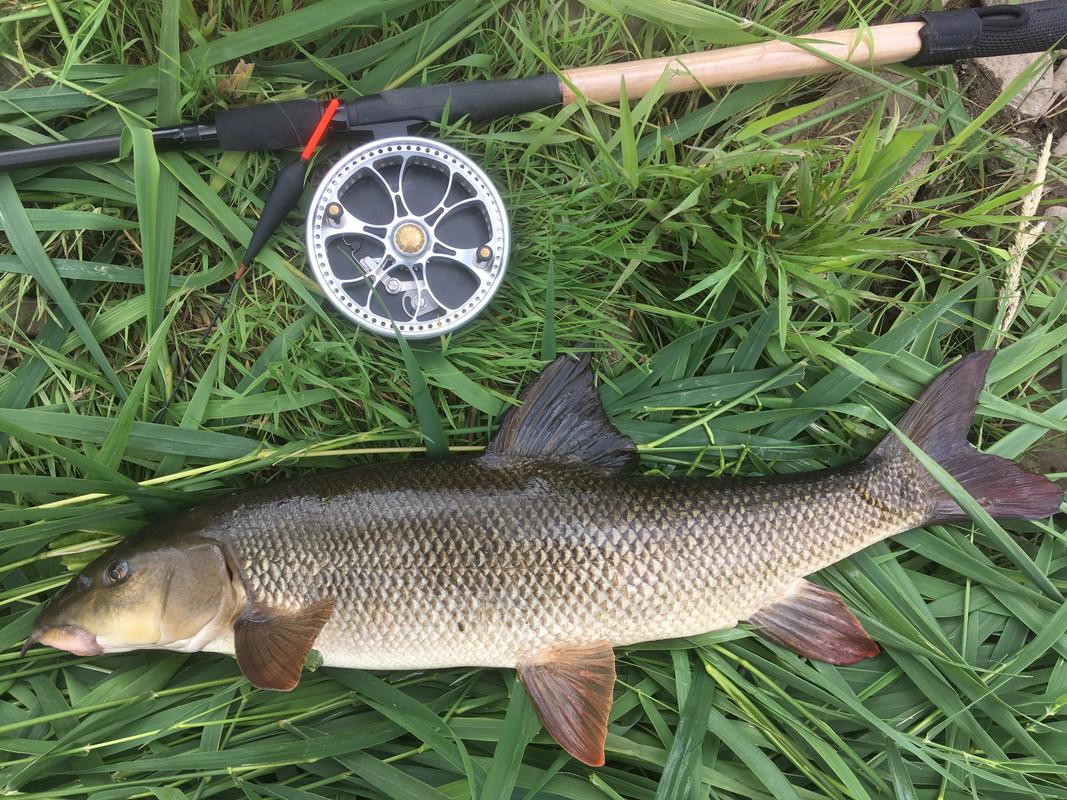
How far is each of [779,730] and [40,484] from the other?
2.49 meters

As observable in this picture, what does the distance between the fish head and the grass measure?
8.0 inches

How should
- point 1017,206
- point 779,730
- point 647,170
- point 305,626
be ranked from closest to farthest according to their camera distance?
1. point 305,626
2. point 647,170
3. point 779,730
4. point 1017,206

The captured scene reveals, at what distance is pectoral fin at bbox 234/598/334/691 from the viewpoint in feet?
6.18

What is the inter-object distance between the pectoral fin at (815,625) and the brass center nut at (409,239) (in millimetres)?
1625

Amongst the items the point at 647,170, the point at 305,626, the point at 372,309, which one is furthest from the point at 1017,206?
the point at 305,626

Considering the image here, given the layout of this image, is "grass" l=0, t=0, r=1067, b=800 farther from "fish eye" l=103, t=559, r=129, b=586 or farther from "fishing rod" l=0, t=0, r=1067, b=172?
"fish eye" l=103, t=559, r=129, b=586

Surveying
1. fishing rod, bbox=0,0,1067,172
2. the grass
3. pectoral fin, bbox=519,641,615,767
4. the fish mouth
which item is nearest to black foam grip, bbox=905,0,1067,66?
fishing rod, bbox=0,0,1067,172

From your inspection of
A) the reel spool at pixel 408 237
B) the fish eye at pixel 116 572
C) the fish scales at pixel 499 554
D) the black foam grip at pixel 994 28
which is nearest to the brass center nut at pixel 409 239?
the reel spool at pixel 408 237

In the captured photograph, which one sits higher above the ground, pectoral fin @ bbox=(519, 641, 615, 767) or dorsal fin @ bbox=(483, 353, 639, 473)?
dorsal fin @ bbox=(483, 353, 639, 473)

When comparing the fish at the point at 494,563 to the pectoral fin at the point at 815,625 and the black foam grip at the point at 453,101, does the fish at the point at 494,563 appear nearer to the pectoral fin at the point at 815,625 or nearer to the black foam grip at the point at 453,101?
the pectoral fin at the point at 815,625

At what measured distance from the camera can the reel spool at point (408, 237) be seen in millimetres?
2055

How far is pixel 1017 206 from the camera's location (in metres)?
2.36

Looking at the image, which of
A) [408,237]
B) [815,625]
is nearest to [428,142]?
[408,237]

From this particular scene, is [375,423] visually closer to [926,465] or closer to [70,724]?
[70,724]
